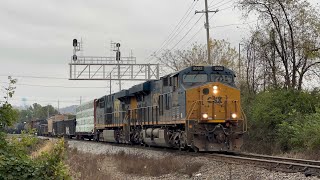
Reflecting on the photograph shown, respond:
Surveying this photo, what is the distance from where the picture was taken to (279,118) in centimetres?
2494

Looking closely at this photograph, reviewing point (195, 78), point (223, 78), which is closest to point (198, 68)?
point (195, 78)

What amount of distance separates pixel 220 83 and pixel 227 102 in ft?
2.76

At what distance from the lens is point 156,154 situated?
20609mm

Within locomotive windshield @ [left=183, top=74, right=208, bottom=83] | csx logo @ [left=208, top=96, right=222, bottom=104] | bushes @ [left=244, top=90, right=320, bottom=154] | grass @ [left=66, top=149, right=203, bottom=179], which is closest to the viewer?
grass @ [left=66, top=149, right=203, bottom=179]

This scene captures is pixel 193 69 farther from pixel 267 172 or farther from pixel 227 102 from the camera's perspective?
pixel 267 172

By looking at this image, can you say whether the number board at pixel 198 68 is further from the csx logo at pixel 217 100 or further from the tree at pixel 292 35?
the tree at pixel 292 35

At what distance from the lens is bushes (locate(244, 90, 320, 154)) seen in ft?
74.8

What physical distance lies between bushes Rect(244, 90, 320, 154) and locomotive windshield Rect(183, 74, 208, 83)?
5288 millimetres

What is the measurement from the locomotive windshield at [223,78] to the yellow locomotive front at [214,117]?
55cm

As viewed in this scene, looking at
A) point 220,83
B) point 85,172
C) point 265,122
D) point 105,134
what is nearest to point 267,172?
point 85,172

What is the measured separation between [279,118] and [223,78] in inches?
259

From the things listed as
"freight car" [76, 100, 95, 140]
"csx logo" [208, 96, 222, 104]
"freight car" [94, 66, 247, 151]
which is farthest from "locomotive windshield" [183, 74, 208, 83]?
"freight car" [76, 100, 95, 140]

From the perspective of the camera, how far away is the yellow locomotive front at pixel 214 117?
18.5 metres

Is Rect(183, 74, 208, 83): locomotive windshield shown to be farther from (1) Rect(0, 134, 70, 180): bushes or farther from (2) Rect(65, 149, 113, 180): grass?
(1) Rect(0, 134, 70, 180): bushes
